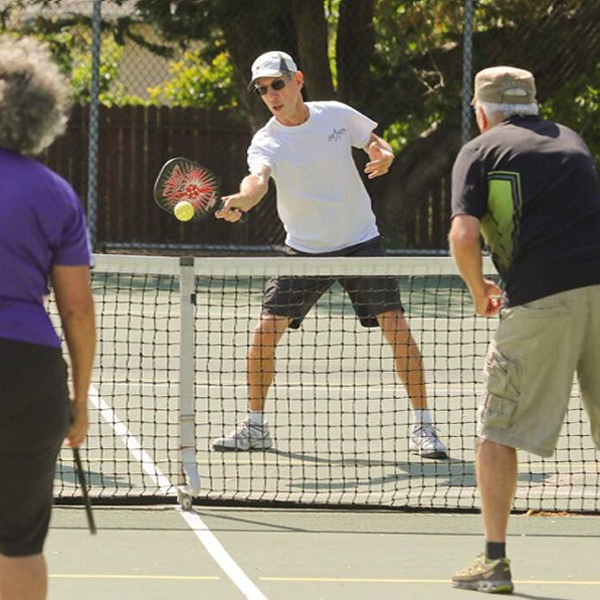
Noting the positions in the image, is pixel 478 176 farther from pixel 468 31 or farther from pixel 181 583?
pixel 468 31

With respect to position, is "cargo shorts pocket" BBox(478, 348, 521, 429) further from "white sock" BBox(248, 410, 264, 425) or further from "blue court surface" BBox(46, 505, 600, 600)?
"white sock" BBox(248, 410, 264, 425)

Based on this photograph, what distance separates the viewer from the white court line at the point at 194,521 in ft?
18.3

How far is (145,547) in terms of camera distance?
6094mm

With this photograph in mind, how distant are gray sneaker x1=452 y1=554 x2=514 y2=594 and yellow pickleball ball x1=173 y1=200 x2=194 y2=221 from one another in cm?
259

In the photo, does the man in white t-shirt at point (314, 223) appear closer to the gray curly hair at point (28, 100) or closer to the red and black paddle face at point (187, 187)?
Answer: the red and black paddle face at point (187, 187)

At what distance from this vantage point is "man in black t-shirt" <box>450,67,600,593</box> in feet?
17.9

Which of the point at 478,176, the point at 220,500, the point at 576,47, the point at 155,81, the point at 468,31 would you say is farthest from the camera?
the point at 155,81

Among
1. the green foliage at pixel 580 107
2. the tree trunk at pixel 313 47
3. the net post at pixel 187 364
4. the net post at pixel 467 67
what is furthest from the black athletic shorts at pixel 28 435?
the green foliage at pixel 580 107

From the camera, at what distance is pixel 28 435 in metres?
4.09

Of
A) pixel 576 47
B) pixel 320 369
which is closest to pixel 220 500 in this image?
pixel 320 369

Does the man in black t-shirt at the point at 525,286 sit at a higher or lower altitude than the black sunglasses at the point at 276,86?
lower

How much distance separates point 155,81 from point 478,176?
76.4ft

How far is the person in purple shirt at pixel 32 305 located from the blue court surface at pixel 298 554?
1218 millimetres

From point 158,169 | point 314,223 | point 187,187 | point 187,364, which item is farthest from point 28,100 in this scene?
point 158,169
